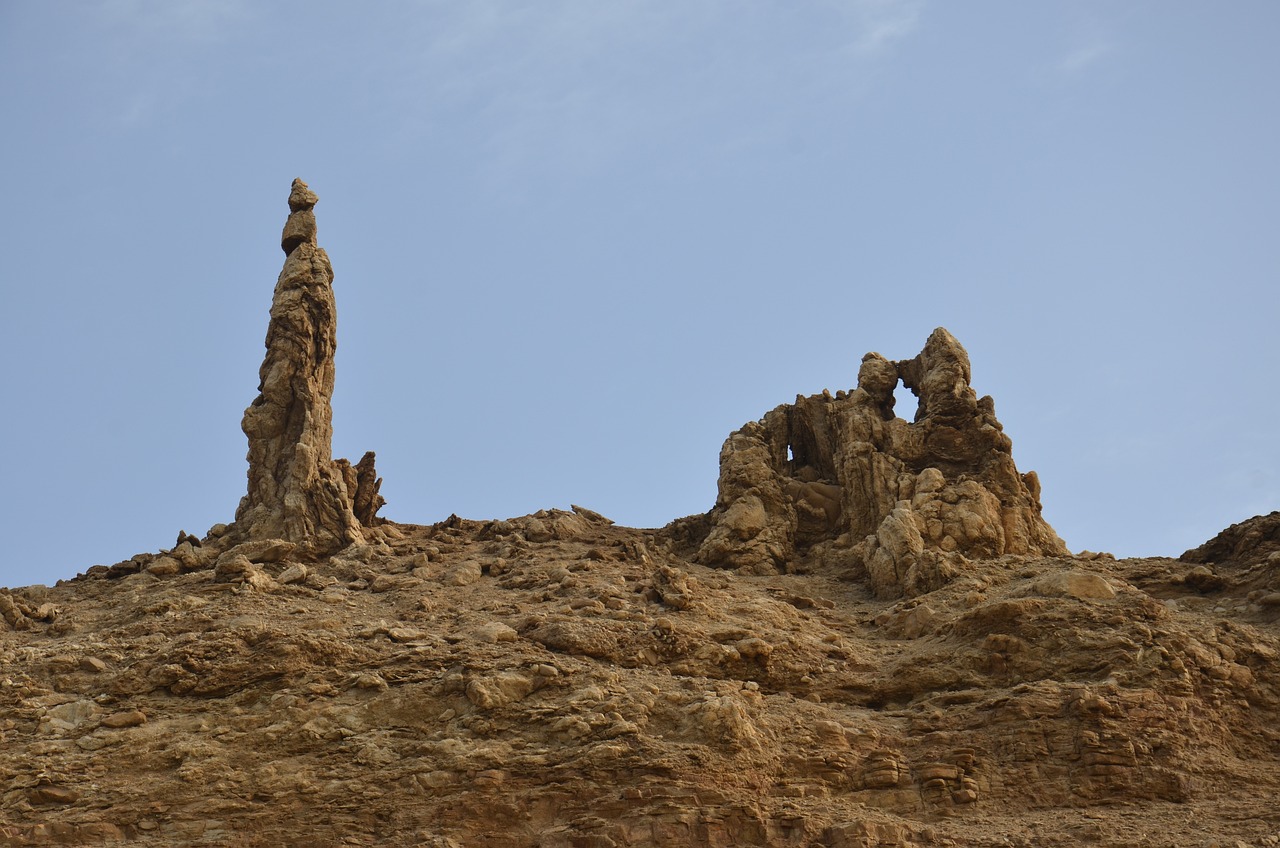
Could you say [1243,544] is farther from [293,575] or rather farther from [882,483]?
[293,575]

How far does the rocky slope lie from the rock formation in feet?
0.26

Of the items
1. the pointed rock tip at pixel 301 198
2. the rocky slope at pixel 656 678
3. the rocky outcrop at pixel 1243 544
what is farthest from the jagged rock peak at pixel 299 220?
the rocky outcrop at pixel 1243 544

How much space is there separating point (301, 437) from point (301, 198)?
21.4 ft

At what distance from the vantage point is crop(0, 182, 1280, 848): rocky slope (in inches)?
803

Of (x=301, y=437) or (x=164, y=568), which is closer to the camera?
(x=164, y=568)

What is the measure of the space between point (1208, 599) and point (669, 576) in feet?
30.4

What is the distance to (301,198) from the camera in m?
33.6

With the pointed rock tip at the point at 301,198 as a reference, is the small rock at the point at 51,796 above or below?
below

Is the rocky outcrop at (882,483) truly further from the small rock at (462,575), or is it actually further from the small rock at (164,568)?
the small rock at (164,568)

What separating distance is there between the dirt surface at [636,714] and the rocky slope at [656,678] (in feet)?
0.16

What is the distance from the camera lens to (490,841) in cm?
2000

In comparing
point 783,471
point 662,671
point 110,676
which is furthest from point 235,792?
point 783,471

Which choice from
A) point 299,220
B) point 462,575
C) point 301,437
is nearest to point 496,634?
point 462,575

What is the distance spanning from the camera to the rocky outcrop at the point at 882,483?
93.4 ft
